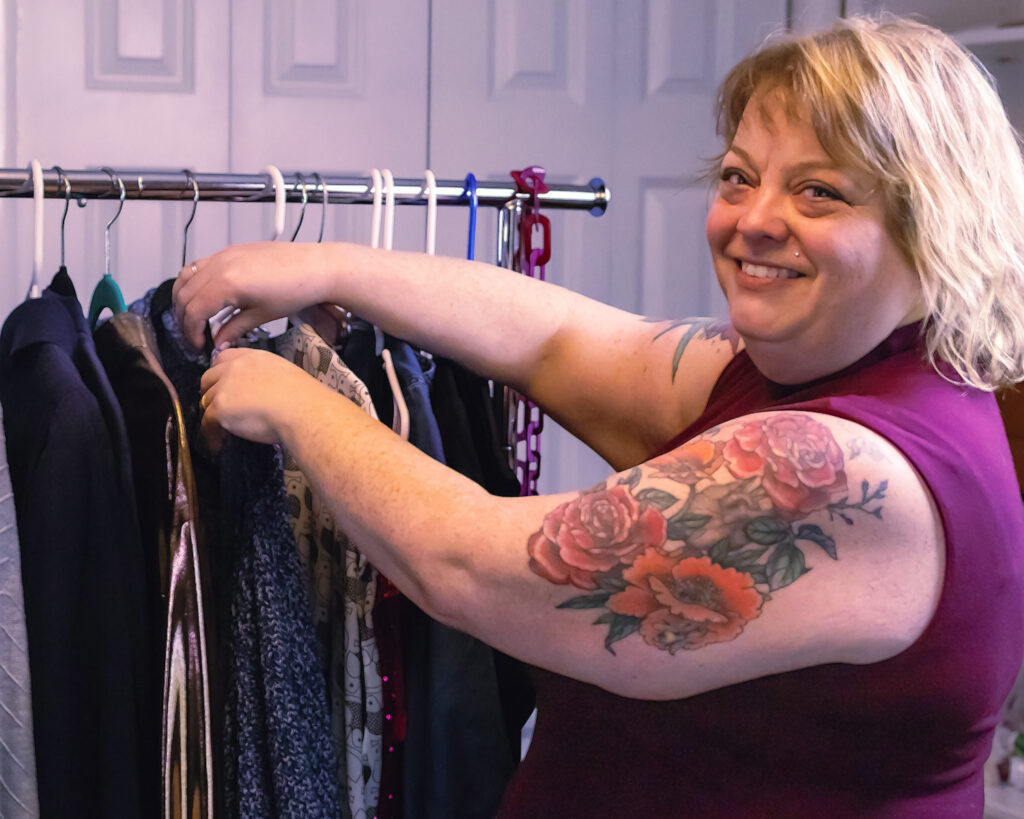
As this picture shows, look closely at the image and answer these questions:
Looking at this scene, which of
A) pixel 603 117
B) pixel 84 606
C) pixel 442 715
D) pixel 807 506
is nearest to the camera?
pixel 807 506

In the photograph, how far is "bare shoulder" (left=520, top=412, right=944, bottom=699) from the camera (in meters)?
0.78

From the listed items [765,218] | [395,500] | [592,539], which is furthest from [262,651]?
[765,218]

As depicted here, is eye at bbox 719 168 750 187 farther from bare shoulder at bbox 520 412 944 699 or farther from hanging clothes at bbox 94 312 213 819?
hanging clothes at bbox 94 312 213 819

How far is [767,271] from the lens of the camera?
864mm

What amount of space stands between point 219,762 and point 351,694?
0.13 metres

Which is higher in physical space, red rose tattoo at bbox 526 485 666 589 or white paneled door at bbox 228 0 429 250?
white paneled door at bbox 228 0 429 250

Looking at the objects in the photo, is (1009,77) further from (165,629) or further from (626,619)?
(165,629)

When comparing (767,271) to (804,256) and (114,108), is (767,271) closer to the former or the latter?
(804,256)

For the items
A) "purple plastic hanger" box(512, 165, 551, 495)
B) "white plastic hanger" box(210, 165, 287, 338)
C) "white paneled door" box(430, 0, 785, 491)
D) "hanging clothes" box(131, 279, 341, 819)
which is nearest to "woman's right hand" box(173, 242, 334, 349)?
"white plastic hanger" box(210, 165, 287, 338)

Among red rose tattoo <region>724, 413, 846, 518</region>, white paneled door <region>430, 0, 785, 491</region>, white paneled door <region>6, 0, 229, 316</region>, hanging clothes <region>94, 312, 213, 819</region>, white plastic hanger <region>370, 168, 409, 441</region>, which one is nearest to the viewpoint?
red rose tattoo <region>724, 413, 846, 518</region>

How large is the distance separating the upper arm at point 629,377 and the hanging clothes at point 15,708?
0.53 m

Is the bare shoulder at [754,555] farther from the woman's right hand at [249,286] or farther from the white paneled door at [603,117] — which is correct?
the white paneled door at [603,117]

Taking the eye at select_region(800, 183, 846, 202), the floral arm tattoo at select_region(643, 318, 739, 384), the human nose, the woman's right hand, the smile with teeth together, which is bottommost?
the floral arm tattoo at select_region(643, 318, 739, 384)

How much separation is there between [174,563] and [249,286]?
0.27 m
